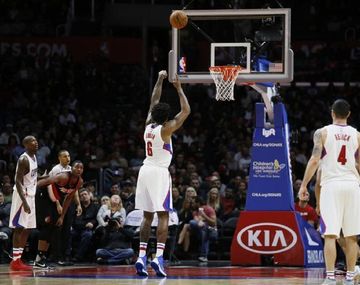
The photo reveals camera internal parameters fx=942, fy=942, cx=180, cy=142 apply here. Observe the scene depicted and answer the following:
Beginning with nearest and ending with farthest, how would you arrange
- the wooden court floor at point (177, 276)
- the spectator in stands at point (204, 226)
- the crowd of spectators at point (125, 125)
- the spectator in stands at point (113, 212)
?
1. the wooden court floor at point (177, 276)
2. the spectator in stands at point (113, 212)
3. the spectator in stands at point (204, 226)
4. the crowd of spectators at point (125, 125)

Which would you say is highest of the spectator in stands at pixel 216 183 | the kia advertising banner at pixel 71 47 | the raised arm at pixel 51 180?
the kia advertising banner at pixel 71 47

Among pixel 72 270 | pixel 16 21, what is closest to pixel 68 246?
pixel 72 270

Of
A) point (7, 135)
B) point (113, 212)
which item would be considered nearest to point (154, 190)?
point (113, 212)

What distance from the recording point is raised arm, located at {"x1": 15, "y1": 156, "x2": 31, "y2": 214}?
13.9m

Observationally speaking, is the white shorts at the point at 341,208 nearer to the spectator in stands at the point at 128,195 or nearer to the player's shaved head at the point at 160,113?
the player's shaved head at the point at 160,113

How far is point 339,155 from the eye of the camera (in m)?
10.4

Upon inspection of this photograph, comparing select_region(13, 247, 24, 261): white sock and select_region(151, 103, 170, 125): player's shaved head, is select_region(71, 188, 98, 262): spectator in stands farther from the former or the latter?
select_region(151, 103, 170, 125): player's shaved head

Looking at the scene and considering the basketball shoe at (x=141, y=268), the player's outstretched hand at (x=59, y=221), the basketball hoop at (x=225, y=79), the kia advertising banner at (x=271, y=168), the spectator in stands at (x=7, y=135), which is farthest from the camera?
the spectator in stands at (x=7, y=135)

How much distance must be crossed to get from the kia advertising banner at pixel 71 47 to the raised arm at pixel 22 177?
1314cm

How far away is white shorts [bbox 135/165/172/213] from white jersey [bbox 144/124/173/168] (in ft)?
0.26

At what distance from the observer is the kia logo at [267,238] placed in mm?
15289

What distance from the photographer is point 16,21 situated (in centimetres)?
2852

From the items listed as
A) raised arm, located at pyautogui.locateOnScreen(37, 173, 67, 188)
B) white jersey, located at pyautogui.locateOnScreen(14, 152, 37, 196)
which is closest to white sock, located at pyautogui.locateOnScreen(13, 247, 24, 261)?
white jersey, located at pyautogui.locateOnScreen(14, 152, 37, 196)

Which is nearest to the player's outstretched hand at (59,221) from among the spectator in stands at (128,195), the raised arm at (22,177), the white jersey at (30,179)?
the white jersey at (30,179)
